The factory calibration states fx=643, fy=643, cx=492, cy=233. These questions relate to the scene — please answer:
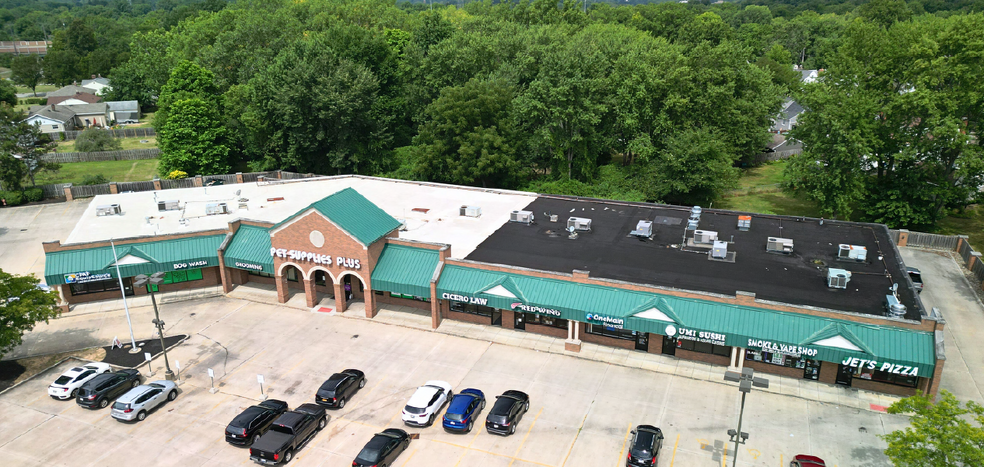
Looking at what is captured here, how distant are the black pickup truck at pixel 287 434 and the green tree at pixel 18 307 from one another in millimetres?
18876

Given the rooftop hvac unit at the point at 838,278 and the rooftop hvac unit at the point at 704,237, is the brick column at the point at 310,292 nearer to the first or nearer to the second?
the rooftop hvac unit at the point at 704,237

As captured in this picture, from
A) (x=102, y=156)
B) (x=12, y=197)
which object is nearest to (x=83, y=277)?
(x=12, y=197)

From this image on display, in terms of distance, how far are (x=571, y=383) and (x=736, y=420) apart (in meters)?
9.71

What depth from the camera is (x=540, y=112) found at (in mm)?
75000

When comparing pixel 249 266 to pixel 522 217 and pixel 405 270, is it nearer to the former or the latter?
pixel 405 270

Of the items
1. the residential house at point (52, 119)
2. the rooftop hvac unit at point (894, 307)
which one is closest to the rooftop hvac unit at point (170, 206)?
the rooftop hvac unit at point (894, 307)

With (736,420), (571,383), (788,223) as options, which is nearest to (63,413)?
(571,383)

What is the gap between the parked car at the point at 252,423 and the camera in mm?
34469

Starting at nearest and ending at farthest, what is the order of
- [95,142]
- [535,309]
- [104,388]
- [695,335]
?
[104,388]
[695,335]
[535,309]
[95,142]

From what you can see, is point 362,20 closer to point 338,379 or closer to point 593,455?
point 338,379

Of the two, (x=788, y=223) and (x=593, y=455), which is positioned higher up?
(x=788, y=223)

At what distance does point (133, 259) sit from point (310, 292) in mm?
14543

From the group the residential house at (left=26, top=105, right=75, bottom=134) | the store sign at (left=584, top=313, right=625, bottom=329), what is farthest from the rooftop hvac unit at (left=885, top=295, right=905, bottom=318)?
the residential house at (left=26, top=105, right=75, bottom=134)

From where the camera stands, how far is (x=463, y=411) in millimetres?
35281
